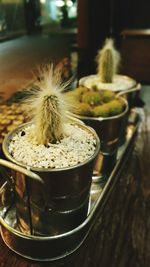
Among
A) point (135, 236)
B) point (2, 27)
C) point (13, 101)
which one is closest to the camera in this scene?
point (135, 236)

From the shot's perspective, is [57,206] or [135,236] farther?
[135,236]

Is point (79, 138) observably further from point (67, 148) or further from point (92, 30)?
point (92, 30)

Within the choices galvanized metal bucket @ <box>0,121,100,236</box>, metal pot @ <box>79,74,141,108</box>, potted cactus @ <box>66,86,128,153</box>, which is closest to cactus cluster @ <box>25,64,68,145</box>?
galvanized metal bucket @ <box>0,121,100,236</box>

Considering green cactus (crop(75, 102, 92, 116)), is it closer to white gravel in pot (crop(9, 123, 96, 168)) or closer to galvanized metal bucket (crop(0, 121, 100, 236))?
white gravel in pot (crop(9, 123, 96, 168))

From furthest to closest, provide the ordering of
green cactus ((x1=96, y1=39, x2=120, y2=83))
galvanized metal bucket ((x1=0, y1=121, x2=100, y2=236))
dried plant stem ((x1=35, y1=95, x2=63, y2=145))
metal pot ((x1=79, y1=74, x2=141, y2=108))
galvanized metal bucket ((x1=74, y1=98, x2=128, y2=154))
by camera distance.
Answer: green cactus ((x1=96, y1=39, x2=120, y2=83))
metal pot ((x1=79, y1=74, x2=141, y2=108))
galvanized metal bucket ((x1=74, y1=98, x2=128, y2=154))
dried plant stem ((x1=35, y1=95, x2=63, y2=145))
galvanized metal bucket ((x1=0, y1=121, x2=100, y2=236))

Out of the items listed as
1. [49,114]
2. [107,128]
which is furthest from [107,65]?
[49,114]

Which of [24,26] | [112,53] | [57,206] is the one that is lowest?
[57,206]

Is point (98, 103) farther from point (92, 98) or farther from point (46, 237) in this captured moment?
point (46, 237)

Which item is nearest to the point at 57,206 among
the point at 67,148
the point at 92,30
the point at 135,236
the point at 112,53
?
the point at 67,148

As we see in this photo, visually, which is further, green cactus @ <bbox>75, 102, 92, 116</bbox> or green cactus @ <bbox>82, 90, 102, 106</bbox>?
green cactus @ <bbox>82, 90, 102, 106</bbox>
